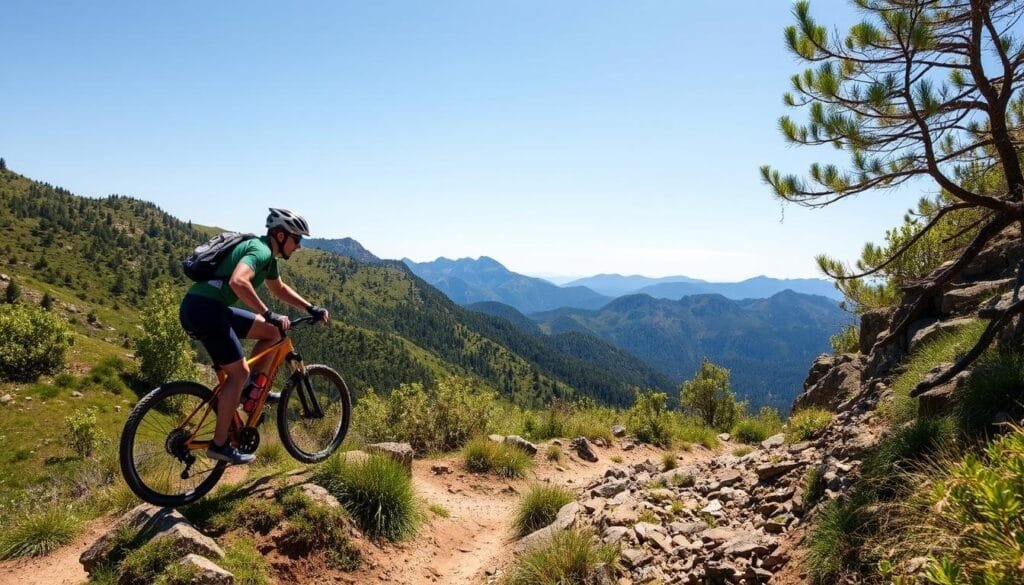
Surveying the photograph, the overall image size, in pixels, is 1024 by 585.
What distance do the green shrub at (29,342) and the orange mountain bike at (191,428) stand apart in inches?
1984

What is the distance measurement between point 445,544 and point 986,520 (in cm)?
783

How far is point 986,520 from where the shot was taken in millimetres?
2869

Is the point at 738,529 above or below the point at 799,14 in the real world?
below

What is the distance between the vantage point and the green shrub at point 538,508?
930 centimetres

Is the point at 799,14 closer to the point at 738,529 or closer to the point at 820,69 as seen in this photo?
the point at 820,69

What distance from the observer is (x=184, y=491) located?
7.34 meters

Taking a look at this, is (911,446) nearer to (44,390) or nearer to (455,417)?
(455,417)

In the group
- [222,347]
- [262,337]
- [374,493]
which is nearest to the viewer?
[222,347]

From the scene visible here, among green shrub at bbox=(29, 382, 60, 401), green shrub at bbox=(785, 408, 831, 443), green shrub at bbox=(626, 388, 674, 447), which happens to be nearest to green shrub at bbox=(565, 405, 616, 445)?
green shrub at bbox=(626, 388, 674, 447)

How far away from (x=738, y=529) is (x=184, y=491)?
7.94 metres

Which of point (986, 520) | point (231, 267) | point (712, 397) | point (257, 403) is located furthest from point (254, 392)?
point (712, 397)

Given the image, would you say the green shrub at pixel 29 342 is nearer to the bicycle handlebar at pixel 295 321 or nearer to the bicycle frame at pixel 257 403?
the bicycle frame at pixel 257 403

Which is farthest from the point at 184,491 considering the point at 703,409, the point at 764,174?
the point at 703,409

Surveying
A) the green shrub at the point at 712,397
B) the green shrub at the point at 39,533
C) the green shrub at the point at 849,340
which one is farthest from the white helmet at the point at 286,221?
the green shrub at the point at 712,397
